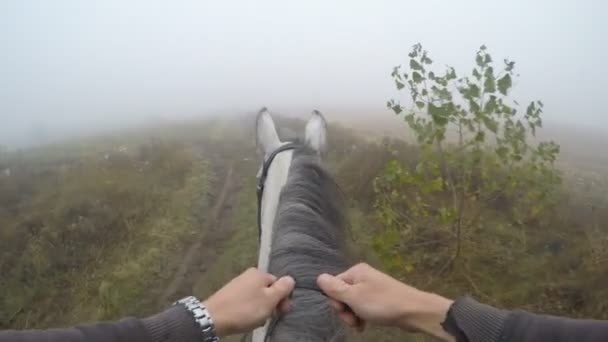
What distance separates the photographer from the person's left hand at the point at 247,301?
52.0 inches

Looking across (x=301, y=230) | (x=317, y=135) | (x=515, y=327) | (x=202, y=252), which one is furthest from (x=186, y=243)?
(x=515, y=327)

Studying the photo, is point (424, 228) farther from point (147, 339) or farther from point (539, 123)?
point (147, 339)

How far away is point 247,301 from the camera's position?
1412 millimetres

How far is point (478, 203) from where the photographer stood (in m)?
5.34

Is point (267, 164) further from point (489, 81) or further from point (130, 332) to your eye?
point (489, 81)

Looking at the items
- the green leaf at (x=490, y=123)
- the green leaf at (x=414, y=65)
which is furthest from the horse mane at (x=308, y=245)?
the green leaf at (x=490, y=123)

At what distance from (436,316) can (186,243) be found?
24.7 ft

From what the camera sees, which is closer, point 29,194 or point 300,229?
point 300,229

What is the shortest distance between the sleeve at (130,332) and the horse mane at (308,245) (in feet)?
1.33

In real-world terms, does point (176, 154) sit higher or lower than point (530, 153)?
lower

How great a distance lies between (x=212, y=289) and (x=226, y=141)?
1149 centimetres

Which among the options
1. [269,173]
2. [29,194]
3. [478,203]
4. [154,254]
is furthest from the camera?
[29,194]

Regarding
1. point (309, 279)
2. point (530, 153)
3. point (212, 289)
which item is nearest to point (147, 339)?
point (309, 279)

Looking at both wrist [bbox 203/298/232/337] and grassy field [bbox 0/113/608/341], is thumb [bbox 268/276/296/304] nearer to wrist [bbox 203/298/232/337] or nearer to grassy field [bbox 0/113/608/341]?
wrist [bbox 203/298/232/337]
